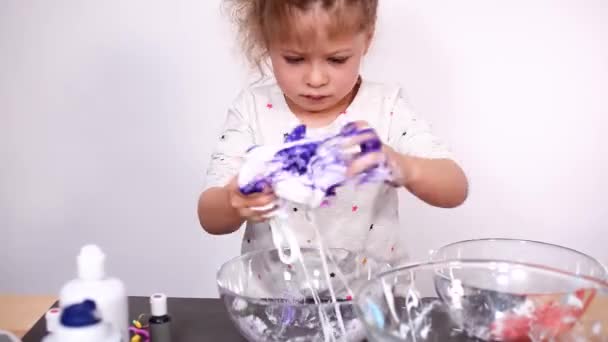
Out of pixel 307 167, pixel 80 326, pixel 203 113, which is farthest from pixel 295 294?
pixel 203 113

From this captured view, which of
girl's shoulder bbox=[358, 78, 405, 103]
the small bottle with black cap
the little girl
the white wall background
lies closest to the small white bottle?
the small bottle with black cap

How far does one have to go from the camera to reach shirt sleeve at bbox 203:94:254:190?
975 mm

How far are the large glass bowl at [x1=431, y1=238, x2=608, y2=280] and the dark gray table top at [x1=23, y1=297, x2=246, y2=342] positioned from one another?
0.28 meters

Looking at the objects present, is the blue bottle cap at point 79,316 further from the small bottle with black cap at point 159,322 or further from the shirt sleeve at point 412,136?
the shirt sleeve at point 412,136

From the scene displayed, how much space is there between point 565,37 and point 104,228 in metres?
1.16

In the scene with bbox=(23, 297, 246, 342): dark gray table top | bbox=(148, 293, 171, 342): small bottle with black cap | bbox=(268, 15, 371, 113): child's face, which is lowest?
bbox=(23, 297, 246, 342): dark gray table top

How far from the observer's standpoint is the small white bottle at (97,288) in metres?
0.68

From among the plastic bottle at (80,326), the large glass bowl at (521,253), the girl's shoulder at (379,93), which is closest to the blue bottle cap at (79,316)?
the plastic bottle at (80,326)

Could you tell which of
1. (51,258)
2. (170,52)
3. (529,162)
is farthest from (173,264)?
(529,162)

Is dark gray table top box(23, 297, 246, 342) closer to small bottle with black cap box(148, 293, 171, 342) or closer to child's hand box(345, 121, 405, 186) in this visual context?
small bottle with black cap box(148, 293, 171, 342)

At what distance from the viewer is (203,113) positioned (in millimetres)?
1530

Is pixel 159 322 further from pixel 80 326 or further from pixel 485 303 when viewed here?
pixel 485 303

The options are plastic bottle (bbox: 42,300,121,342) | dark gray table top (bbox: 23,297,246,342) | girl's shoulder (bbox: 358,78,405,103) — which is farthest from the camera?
girl's shoulder (bbox: 358,78,405,103)

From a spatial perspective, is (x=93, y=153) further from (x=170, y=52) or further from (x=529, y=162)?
(x=529, y=162)
